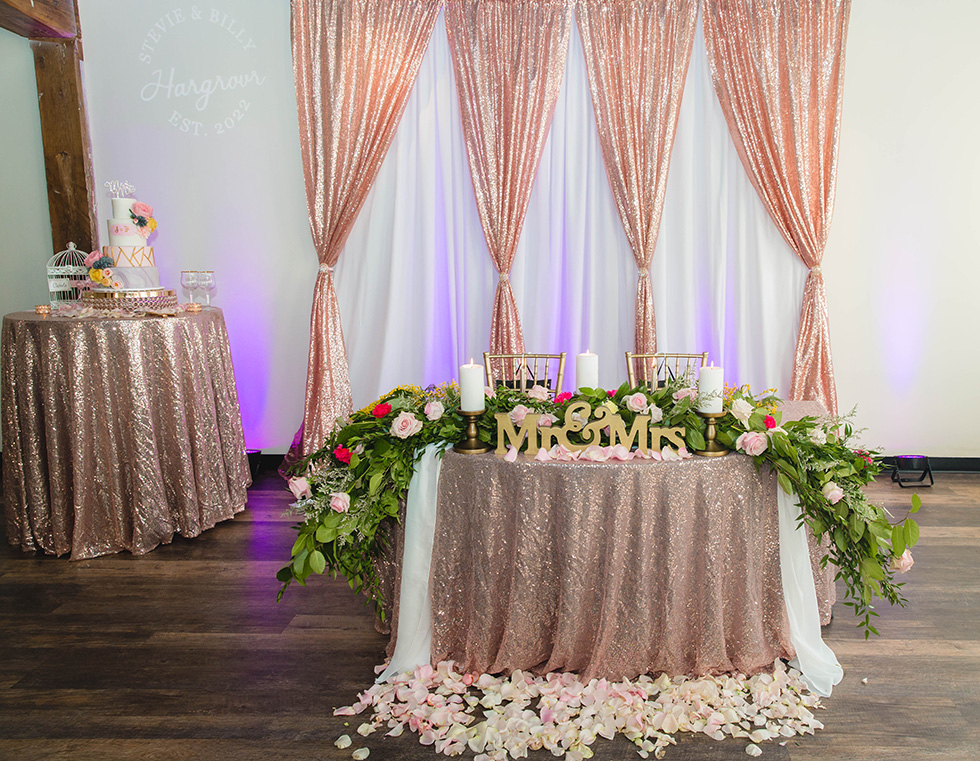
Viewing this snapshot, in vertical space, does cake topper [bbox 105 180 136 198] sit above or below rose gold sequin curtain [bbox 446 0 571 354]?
below

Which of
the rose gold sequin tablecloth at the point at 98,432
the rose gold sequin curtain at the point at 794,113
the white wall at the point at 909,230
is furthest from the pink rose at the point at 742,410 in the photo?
the white wall at the point at 909,230

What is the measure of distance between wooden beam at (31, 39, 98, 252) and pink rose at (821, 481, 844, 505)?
454 cm

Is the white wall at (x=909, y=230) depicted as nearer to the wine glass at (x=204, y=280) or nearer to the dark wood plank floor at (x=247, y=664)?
the dark wood plank floor at (x=247, y=664)

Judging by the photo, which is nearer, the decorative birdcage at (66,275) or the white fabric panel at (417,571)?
the white fabric panel at (417,571)

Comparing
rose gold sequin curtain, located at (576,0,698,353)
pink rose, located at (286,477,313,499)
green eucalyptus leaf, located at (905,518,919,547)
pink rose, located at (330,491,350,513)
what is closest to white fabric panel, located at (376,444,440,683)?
pink rose, located at (330,491,350,513)

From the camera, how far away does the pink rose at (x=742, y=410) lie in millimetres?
2271

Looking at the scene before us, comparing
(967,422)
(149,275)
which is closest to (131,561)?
(149,275)

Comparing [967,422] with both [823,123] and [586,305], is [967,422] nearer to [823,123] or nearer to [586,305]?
[823,123]

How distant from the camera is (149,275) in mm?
3803

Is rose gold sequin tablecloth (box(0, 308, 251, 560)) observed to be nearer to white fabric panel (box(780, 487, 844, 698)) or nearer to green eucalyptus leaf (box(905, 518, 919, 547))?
white fabric panel (box(780, 487, 844, 698))

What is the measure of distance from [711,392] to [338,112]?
3.26m

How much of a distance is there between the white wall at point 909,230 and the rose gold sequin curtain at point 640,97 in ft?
3.56

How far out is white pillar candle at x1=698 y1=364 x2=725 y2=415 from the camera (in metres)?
2.26

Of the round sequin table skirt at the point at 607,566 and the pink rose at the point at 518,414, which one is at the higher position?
the pink rose at the point at 518,414
